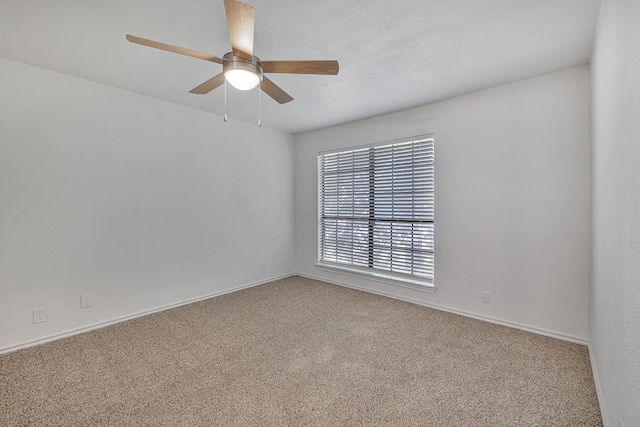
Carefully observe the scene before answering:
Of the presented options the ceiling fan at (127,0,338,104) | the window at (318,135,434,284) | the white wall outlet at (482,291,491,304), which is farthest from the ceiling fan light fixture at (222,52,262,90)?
the white wall outlet at (482,291,491,304)

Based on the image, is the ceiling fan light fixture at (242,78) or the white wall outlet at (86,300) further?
the white wall outlet at (86,300)

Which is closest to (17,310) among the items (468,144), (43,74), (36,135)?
(36,135)

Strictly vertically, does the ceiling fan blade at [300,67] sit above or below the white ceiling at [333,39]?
below

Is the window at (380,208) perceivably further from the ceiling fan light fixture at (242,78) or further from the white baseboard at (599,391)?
the ceiling fan light fixture at (242,78)

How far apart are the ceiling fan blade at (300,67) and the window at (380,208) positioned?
1975mm

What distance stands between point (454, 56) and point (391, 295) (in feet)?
9.03

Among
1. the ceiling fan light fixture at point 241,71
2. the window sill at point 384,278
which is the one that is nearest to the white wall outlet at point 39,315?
the ceiling fan light fixture at point 241,71

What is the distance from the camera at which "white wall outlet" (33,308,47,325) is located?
2.42 meters

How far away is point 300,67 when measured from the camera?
176 centimetres

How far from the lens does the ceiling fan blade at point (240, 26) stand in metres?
1.32

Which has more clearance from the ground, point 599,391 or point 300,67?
point 300,67

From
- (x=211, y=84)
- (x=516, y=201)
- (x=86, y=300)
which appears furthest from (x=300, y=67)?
(x=86, y=300)

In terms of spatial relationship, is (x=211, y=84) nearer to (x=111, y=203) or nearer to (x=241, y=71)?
(x=241, y=71)

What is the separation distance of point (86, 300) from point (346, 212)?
3.20 metres
